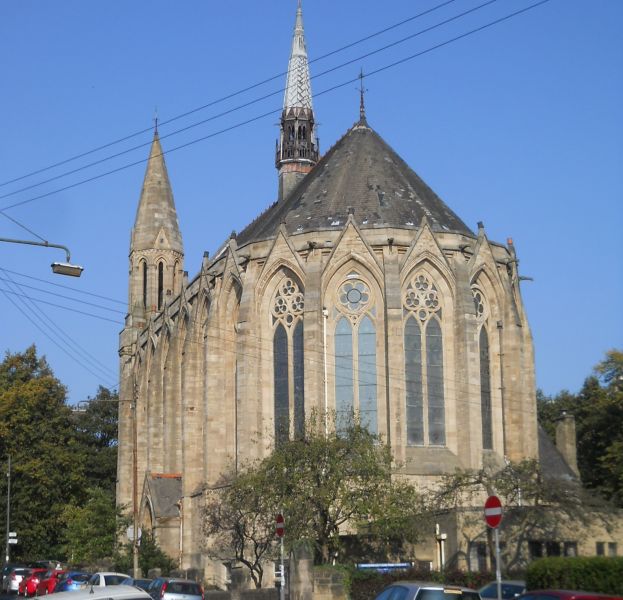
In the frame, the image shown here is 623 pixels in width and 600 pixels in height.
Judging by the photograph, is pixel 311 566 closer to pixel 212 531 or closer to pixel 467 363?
pixel 212 531

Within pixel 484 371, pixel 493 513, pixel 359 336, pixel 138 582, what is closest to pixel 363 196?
pixel 359 336

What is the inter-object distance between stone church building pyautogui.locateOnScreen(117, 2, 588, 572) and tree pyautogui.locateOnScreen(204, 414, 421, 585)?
160 inches

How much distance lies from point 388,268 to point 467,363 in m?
4.60

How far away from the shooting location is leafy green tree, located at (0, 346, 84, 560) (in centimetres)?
6575

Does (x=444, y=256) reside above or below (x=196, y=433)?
above

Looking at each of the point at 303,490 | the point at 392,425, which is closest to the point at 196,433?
the point at 392,425

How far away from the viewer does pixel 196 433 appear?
51688mm

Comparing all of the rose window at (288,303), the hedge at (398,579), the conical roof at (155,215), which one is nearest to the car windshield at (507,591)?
the hedge at (398,579)

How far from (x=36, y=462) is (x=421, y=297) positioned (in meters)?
Answer: 28.5

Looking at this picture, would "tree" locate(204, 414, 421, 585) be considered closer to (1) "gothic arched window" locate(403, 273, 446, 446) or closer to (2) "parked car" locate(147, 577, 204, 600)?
(2) "parked car" locate(147, 577, 204, 600)

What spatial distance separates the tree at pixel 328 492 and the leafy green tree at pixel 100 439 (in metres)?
44.8

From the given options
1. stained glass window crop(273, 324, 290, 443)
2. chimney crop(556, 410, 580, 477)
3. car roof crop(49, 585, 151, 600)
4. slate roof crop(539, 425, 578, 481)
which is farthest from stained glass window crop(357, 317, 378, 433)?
car roof crop(49, 585, 151, 600)

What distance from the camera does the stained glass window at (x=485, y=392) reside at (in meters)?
46.7

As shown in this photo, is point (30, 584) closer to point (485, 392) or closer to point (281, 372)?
point (281, 372)
